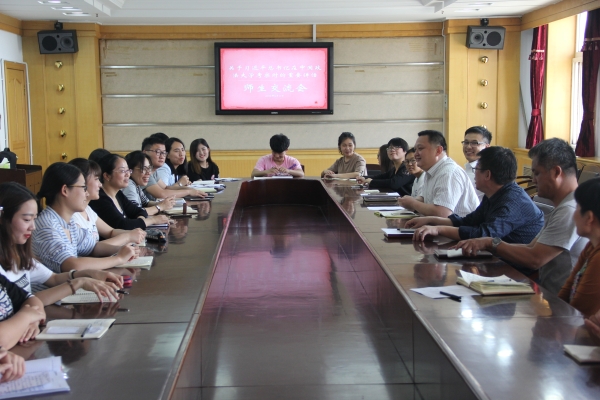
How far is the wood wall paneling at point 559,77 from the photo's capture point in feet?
26.3

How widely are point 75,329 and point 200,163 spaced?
5060 mm

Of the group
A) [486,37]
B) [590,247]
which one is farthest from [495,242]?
[486,37]

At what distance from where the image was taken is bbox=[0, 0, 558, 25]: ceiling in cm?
756

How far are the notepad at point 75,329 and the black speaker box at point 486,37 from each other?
24.5 feet

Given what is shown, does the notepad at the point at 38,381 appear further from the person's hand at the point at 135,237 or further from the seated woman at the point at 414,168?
the seated woman at the point at 414,168

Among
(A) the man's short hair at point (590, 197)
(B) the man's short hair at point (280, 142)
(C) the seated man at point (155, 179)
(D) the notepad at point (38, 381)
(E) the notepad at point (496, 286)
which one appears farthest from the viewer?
(B) the man's short hair at point (280, 142)

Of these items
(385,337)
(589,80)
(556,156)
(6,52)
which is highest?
(6,52)

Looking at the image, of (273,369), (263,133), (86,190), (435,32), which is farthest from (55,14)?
(273,369)

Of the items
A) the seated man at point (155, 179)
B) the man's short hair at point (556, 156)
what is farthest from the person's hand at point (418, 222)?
the seated man at point (155, 179)

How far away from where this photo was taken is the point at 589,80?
7.04 metres

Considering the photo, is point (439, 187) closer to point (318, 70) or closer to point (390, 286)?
point (390, 286)

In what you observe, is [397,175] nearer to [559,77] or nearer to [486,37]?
[559,77]

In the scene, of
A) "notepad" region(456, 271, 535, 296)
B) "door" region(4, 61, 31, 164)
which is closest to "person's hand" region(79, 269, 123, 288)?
"notepad" region(456, 271, 535, 296)

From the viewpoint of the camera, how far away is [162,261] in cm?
293
